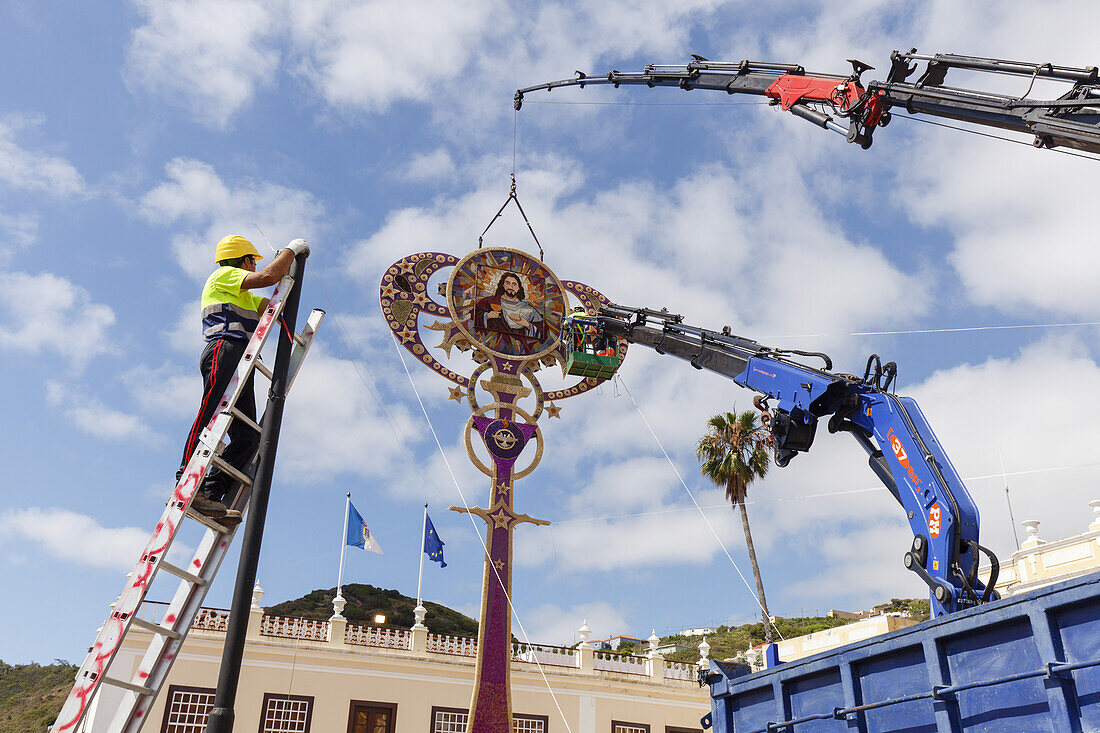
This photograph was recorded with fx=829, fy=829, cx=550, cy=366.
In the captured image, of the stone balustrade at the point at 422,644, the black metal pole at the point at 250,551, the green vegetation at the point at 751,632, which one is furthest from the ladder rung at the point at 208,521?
the green vegetation at the point at 751,632

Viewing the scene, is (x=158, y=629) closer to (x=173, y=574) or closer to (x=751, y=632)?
(x=173, y=574)

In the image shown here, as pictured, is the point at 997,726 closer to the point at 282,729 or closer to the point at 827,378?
the point at 827,378

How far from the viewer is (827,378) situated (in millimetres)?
10133

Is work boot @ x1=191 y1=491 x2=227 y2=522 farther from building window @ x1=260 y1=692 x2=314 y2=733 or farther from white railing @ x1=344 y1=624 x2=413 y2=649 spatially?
white railing @ x1=344 y1=624 x2=413 y2=649

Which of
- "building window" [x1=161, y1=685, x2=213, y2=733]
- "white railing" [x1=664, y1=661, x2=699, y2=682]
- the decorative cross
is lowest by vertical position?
"building window" [x1=161, y1=685, x2=213, y2=733]

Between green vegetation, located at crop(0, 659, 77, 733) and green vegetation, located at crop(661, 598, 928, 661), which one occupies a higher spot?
green vegetation, located at crop(661, 598, 928, 661)

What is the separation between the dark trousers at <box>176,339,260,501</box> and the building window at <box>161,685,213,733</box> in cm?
1643

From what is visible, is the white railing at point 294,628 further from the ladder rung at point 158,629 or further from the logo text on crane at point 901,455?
the ladder rung at point 158,629

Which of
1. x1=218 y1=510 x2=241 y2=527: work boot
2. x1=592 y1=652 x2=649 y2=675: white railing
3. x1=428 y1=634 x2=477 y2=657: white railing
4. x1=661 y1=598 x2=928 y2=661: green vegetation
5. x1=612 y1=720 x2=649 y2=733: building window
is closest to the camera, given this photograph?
x1=218 y1=510 x2=241 y2=527: work boot

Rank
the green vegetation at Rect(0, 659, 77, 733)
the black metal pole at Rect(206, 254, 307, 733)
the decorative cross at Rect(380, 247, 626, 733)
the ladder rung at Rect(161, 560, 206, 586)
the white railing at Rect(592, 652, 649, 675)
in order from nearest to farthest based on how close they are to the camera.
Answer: the black metal pole at Rect(206, 254, 307, 733)
the ladder rung at Rect(161, 560, 206, 586)
the decorative cross at Rect(380, 247, 626, 733)
the white railing at Rect(592, 652, 649, 675)
the green vegetation at Rect(0, 659, 77, 733)

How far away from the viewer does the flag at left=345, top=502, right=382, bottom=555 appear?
23047 millimetres

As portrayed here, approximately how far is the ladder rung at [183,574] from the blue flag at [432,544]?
58.1 feet

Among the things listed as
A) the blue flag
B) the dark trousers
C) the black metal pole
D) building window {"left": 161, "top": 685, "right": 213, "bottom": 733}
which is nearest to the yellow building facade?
building window {"left": 161, "top": 685, "right": 213, "bottom": 733}

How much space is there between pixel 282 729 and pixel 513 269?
497 inches
